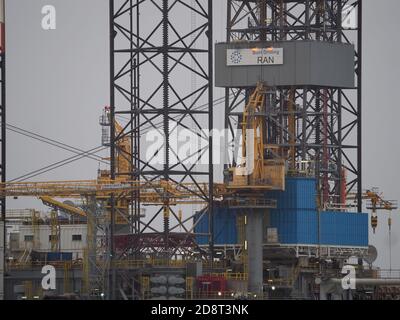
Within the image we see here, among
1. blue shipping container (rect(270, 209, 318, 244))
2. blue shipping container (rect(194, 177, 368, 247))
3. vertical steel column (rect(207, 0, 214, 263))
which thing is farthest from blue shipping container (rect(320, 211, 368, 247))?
vertical steel column (rect(207, 0, 214, 263))

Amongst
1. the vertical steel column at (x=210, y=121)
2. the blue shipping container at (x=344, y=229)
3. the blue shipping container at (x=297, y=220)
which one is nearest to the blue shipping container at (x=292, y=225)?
the blue shipping container at (x=297, y=220)

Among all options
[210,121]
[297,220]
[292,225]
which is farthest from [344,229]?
[210,121]

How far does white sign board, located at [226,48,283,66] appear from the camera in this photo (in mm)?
174250

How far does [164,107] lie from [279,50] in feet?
35.0

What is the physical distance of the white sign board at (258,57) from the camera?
174 m

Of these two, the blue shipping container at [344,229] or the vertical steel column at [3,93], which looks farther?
the blue shipping container at [344,229]

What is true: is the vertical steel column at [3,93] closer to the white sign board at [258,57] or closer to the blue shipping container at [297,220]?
the blue shipping container at [297,220]

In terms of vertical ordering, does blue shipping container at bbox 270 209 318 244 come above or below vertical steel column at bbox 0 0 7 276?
below

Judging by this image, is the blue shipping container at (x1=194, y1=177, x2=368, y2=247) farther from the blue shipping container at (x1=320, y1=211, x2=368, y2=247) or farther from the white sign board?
the white sign board

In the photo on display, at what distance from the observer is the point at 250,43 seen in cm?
17438
